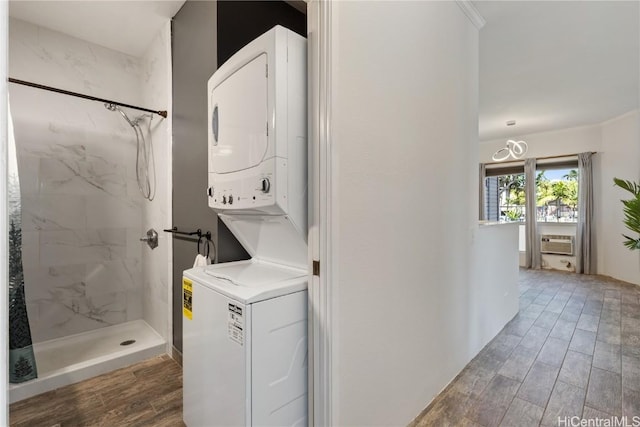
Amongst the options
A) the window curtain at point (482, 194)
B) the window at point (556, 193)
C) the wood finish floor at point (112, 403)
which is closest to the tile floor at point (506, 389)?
the wood finish floor at point (112, 403)

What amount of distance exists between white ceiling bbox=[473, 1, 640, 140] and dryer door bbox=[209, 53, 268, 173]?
6.16ft

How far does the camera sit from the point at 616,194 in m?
4.67

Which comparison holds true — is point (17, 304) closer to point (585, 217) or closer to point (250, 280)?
point (250, 280)

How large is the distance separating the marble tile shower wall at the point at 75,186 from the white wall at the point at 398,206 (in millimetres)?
2589

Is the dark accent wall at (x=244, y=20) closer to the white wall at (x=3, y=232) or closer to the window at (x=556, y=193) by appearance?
the white wall at (x=3, y=232)

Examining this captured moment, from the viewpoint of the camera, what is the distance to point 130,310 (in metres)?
2.86

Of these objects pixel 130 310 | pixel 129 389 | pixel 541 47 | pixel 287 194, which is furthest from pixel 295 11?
pixel 130 310

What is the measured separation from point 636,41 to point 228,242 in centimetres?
389

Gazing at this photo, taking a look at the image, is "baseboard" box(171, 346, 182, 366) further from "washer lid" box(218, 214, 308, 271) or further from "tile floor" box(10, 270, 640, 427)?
"washer lid" box(218, 214, 308, 271)

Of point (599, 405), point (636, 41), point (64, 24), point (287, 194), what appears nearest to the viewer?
point (287, 194)

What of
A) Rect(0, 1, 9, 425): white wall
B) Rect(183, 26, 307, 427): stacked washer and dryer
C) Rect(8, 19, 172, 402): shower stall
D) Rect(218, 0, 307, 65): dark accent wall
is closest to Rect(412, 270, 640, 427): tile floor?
Rect(183, 26, 307, 427): stacked washer and dryer

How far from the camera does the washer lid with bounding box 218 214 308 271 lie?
1.31 metres

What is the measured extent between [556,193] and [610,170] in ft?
2.95

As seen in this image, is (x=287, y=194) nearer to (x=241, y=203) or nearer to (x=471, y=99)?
(x=241, y=203)
